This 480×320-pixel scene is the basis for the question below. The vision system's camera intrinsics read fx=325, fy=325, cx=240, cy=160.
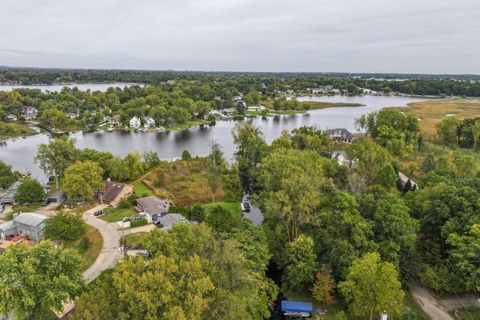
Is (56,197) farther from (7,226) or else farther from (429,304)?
(429,304)

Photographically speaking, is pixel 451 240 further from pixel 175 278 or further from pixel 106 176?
pixel 106 176

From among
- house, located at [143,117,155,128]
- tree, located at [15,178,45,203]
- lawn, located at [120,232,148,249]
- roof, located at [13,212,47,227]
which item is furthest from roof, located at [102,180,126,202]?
house, located at [143,117,155,128]

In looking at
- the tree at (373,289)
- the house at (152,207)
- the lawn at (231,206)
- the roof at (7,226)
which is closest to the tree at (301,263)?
the tree at (373,289)

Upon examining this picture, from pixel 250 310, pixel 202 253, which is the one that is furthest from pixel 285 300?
pixel 202 253

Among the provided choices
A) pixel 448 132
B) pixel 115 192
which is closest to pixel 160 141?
pixel 115 192

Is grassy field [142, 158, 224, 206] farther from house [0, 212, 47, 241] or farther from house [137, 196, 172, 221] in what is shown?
house [0, 212, 47, 241]

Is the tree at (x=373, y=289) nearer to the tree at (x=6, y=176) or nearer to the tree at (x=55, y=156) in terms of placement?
the tree at (x=55, y=156)
